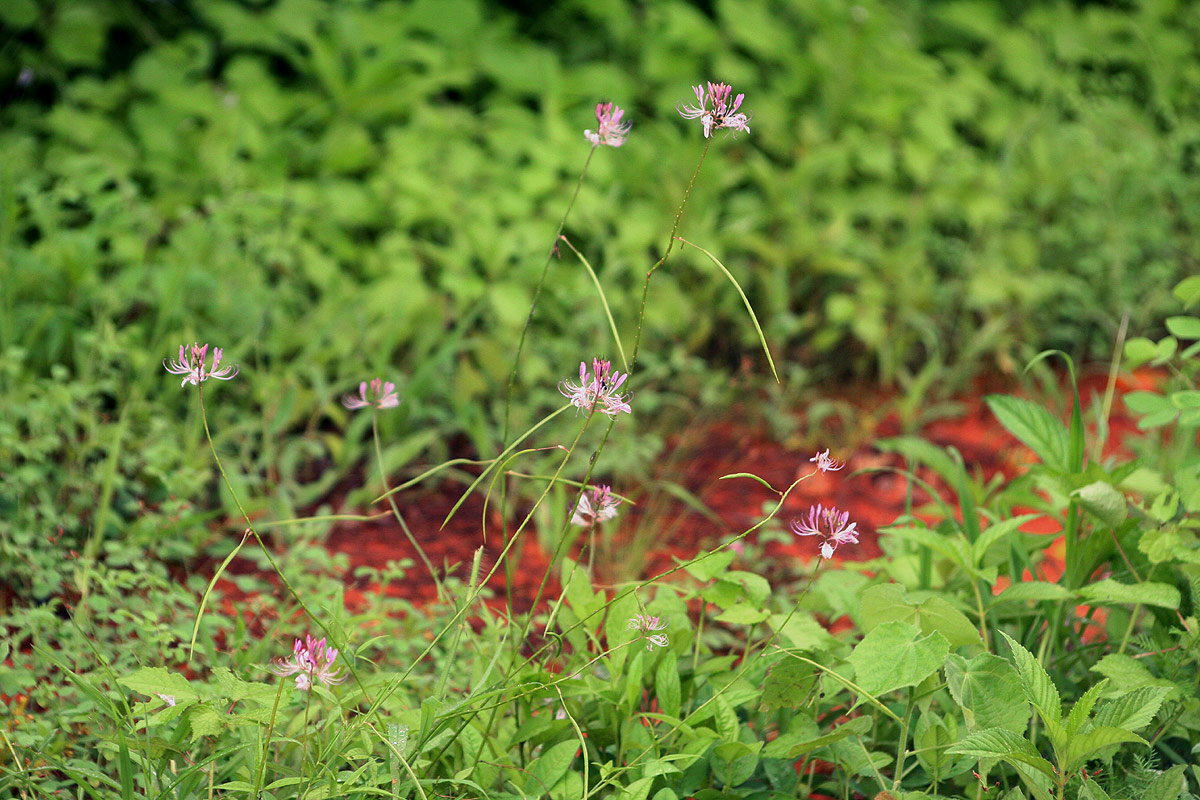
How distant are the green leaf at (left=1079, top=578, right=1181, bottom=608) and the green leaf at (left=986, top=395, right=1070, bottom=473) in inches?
11.3

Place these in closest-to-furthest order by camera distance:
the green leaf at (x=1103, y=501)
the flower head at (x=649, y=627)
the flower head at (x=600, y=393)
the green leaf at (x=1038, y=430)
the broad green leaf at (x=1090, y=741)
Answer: the flower head at (x=600, y=393) < the broad green leaf at (x=1090, y=741) < the flower head at (x=649, y=627) < the green leaf at (x=1103, y=501) < the green leaf at (x=1038, y=430)

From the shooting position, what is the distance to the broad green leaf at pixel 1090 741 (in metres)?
1.24

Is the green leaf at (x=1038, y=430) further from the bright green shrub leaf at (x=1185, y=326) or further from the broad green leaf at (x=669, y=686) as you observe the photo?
the broad green leaf at (x=669, y=686)

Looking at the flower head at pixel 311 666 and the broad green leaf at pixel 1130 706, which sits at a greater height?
the flower head at pixel 311 666

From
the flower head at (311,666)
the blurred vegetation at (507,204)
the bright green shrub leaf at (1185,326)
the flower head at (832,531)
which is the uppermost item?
the bright green shrub leaf at (1185,326)

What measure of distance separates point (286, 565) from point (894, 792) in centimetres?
131

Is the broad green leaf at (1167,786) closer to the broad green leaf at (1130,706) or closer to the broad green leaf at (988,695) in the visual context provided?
the broad green leaf at (1130,706)

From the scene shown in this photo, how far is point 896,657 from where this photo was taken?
1.33m

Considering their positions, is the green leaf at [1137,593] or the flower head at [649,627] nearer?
the flower head at [649,627]

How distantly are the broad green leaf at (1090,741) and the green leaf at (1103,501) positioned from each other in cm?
44

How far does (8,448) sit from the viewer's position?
2.15 meters

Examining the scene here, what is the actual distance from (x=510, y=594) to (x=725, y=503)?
1295 millimetres

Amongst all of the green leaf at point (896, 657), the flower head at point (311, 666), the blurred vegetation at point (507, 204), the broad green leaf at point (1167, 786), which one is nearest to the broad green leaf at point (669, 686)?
the green leaf at point (896, 657)

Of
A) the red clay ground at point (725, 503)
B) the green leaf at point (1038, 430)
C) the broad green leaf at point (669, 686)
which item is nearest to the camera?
the broad green leaf at point (669, 686)
